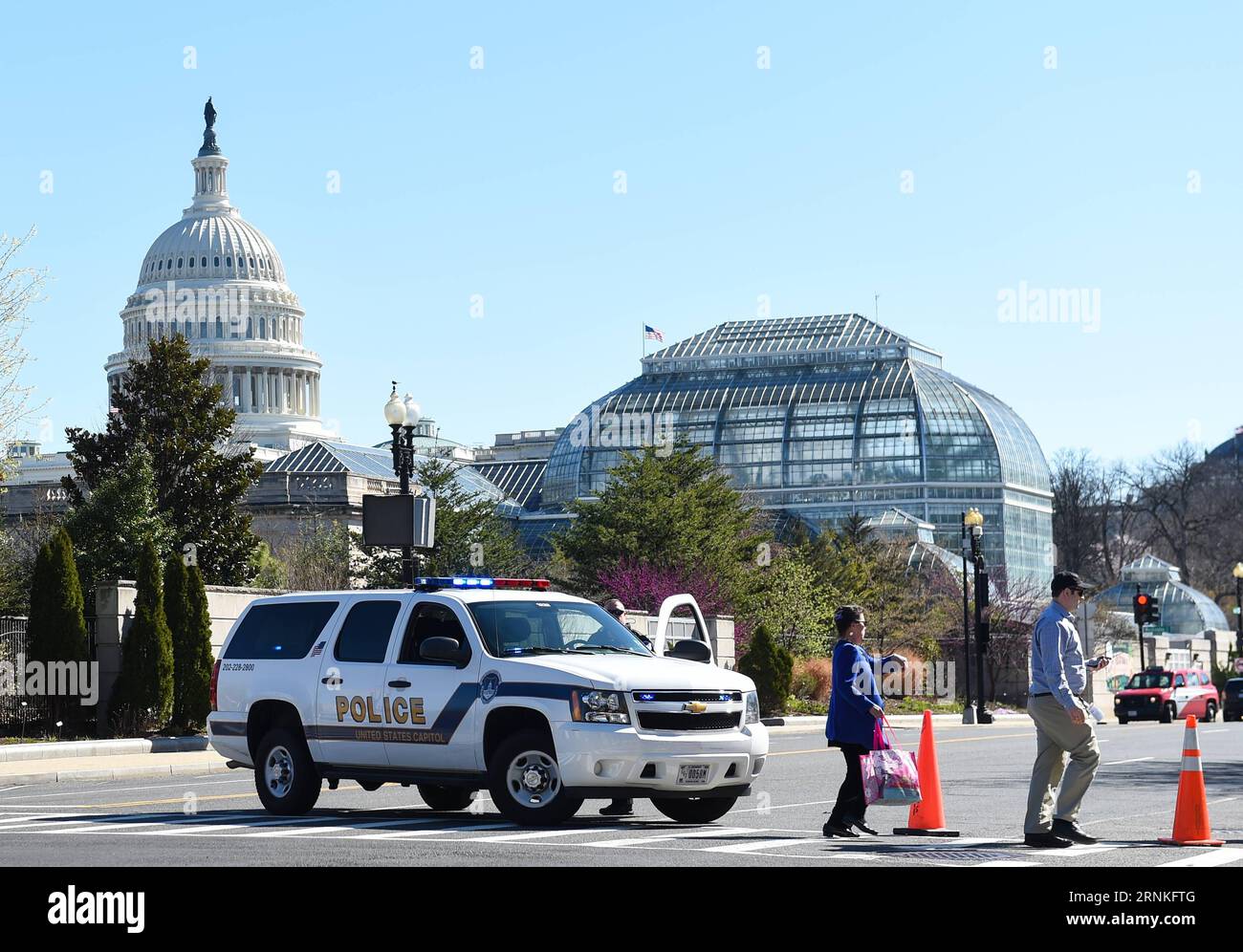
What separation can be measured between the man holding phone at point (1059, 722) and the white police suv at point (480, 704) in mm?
2745

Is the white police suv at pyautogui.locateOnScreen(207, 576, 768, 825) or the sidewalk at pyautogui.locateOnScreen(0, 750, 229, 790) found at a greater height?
the white police suv at pyautogui.locateOnScreen(207, 576, 768, 825)

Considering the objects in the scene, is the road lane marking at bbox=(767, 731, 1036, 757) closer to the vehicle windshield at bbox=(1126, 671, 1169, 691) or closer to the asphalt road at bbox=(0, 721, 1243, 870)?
the asphalt road at bbox=(0, 721, 1243, 870)

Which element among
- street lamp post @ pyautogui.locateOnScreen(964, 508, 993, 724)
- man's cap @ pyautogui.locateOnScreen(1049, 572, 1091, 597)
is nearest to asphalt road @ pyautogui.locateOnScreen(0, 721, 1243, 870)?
man's cap @ pyautogui.locateOnScreen(1049, 572, 1091, 597)

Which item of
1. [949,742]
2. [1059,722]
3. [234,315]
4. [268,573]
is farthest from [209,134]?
[1059,722]

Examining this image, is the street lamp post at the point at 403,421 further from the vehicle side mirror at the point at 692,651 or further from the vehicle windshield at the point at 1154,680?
the vehicle windshield at the point at 1154,680

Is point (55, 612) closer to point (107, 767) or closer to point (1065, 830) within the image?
point (107, 767)

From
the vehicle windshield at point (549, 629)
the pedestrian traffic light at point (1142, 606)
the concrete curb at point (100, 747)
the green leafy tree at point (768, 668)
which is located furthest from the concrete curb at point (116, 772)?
the pedestrian traffic light at point (1142, 606)

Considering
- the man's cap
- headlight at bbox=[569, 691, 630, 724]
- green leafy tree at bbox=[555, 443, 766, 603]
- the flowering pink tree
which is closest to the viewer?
the man's cap

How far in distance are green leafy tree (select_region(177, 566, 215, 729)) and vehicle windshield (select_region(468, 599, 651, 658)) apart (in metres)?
17.3

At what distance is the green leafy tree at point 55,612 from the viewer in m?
31.7

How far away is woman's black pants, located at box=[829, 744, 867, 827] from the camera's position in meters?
15.3

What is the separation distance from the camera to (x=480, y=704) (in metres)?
16.0
